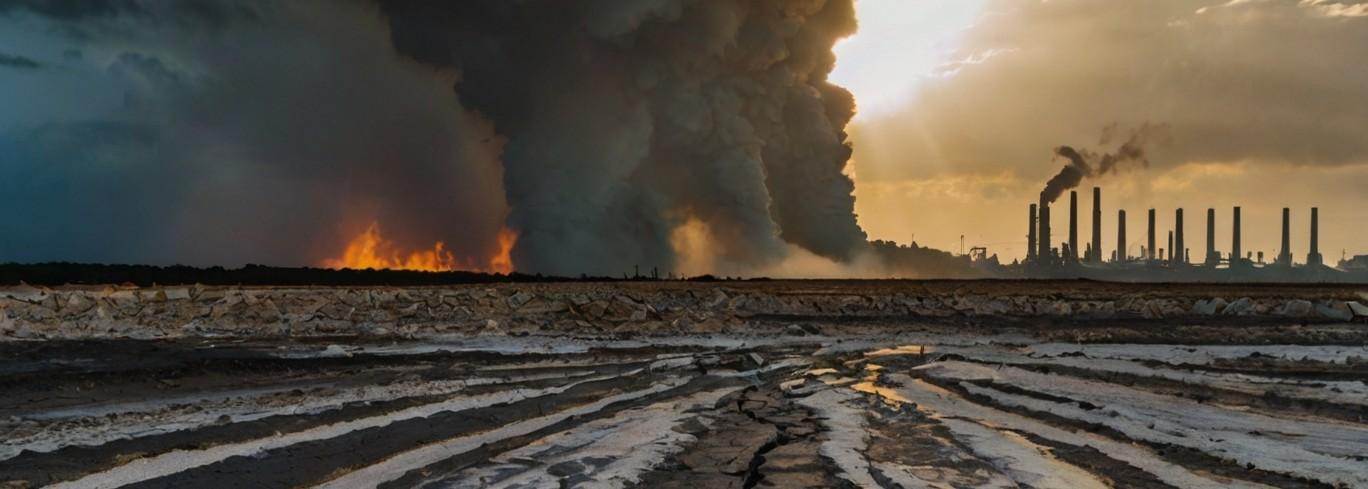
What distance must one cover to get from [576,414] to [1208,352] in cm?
1605

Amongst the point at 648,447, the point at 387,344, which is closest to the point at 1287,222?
the point at 387,344

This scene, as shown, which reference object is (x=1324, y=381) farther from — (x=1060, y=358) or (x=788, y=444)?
(x=788, y=444)

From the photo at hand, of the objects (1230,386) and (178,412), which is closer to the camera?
(178,412)

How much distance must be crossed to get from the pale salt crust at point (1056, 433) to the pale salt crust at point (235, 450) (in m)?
6.12

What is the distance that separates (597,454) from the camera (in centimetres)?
990

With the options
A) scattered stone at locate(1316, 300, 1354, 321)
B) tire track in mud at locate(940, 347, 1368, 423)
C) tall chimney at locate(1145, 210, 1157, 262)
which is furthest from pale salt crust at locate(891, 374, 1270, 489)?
tall chimney at locate(1145, 210, 1157, 262)

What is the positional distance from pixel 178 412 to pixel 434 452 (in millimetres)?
5207

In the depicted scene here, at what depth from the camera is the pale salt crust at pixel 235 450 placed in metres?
8.69

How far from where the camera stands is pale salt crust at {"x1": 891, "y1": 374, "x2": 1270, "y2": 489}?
862cm

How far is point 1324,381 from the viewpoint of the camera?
1591 cm

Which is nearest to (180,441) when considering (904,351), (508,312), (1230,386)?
(1230,386)

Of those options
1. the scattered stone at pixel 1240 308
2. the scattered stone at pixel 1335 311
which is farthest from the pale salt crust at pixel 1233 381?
the scattered stone at pixel 1240 308

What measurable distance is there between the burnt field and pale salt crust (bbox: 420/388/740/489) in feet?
0.16

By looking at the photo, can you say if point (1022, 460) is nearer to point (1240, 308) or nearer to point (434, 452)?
point (434, 452)
